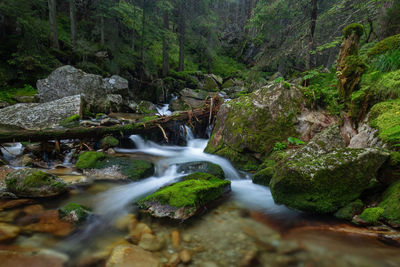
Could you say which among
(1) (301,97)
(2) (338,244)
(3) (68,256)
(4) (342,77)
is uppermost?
(4) (342,77)

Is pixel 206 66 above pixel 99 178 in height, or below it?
above

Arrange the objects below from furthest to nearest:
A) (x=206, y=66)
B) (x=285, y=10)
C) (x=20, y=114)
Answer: (x=206, y=66)
(x=285, y=10)
(x=20, y=114)

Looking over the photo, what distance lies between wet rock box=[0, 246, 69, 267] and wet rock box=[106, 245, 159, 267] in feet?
1.82

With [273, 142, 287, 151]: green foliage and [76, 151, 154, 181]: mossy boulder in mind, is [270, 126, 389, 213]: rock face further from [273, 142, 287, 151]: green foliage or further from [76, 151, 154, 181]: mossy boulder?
[76, 151, 154, 181]: mossy boulder

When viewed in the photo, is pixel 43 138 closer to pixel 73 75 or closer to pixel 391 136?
pixel 73 75

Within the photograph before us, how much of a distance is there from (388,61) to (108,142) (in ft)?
26.5

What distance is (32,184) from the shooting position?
365 cm

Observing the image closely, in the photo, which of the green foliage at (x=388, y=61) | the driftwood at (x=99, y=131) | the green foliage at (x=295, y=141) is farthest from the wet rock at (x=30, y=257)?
the green foliage at (x=388, y=61)

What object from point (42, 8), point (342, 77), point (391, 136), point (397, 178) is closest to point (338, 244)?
point (397, 178)

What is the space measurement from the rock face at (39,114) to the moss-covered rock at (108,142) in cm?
224

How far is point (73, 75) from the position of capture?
34.4 feet

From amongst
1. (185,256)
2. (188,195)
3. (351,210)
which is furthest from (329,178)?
(185,256)

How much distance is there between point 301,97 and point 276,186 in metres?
3.94

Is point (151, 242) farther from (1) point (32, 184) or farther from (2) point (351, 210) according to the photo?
(2) point (351, 210)
